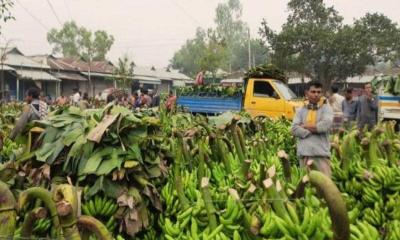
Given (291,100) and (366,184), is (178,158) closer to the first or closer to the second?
(366,184)

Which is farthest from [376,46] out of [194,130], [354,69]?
[194,130]

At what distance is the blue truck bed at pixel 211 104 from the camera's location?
14359 mm

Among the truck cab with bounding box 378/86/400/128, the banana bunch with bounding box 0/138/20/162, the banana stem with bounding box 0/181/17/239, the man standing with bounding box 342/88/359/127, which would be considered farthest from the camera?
the truck cab with bounding box 378/86/400/128

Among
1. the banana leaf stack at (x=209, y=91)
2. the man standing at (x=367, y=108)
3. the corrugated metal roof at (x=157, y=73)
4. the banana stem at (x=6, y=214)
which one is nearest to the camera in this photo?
the banana stem at (x=6, y=214)

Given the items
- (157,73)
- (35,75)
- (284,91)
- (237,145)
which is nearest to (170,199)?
(237,145)

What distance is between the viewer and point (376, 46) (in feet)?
96.9

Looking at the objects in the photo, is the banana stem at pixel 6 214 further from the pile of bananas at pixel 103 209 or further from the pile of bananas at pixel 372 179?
the pile of bananas at pixel 372 179

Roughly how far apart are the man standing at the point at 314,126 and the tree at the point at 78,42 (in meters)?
45.8

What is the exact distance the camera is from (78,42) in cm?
5822

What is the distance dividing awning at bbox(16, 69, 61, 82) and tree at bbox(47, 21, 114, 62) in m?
17.4

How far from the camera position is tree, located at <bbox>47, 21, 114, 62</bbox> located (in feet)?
166

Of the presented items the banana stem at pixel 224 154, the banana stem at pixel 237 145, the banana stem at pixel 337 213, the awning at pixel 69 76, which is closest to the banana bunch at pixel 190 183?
the banana stem at pixel 224 154

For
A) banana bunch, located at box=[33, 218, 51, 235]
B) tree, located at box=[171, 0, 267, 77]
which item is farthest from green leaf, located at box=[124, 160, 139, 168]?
tree, located at box=[171, 0, 267, 77]

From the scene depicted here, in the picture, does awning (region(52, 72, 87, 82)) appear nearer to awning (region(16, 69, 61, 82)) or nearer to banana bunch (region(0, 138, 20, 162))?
awning (region(16, 69, 61, 82))
